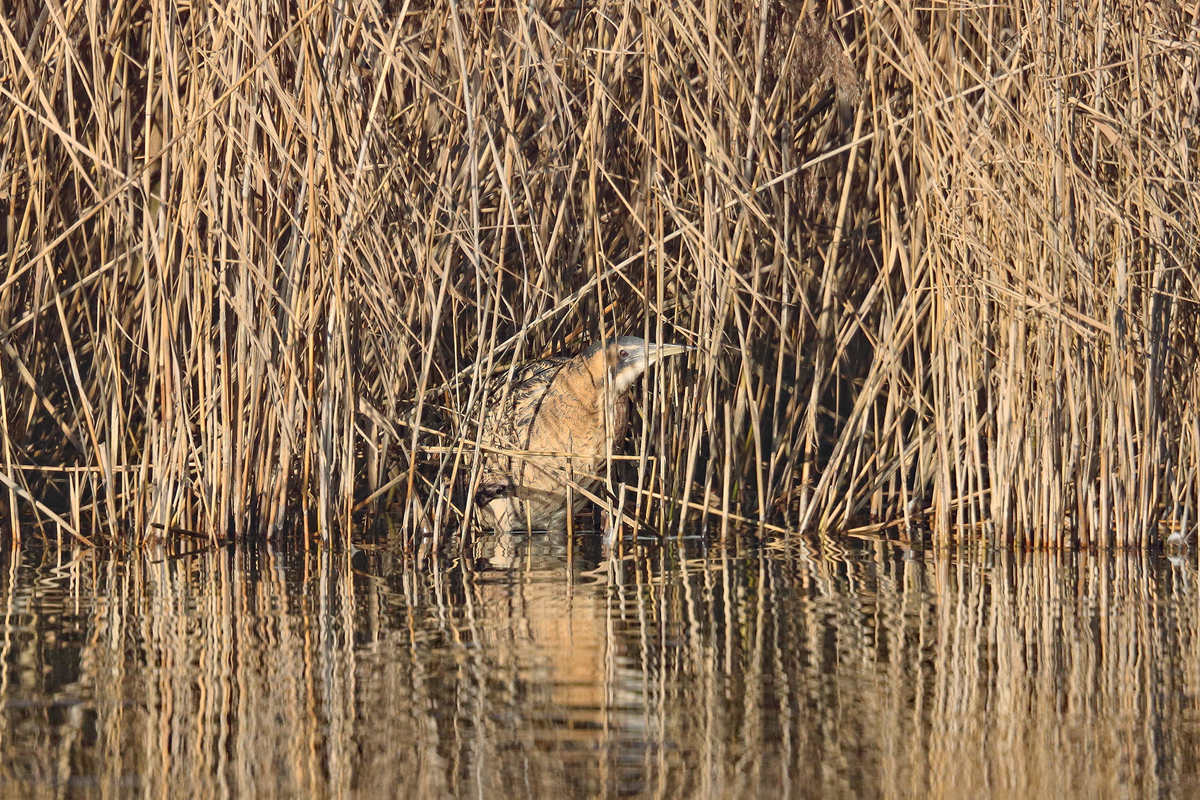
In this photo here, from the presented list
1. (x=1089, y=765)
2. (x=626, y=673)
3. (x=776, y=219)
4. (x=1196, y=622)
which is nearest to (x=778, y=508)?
(x=776, y=219)

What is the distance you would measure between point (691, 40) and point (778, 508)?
1871mm

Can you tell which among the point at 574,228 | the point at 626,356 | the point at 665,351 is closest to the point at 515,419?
the point at 626,356

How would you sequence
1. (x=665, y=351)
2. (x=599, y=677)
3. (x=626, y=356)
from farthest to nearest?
(x=626, y=356)
(x=665, y=351)
(x=599, y=677)

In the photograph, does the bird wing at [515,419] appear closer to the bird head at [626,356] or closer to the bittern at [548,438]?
the bittern at [548,438]

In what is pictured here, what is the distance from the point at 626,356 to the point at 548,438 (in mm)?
468

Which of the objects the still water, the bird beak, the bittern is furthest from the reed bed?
the still water

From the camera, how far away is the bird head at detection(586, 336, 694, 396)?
5.37 meters

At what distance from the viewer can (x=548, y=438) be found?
600cm

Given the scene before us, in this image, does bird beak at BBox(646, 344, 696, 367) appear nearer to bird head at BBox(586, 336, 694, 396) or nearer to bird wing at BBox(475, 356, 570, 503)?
bird head at BBox(586, 336, 694, 396)

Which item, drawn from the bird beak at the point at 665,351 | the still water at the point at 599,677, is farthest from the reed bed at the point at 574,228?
the still water at the point at 599,677

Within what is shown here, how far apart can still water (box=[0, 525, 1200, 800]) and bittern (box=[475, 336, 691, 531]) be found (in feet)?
3.18

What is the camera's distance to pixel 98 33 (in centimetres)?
493

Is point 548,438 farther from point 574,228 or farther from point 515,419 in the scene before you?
point 574,228

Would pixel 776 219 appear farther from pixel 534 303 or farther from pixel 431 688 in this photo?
pixel 431 688
